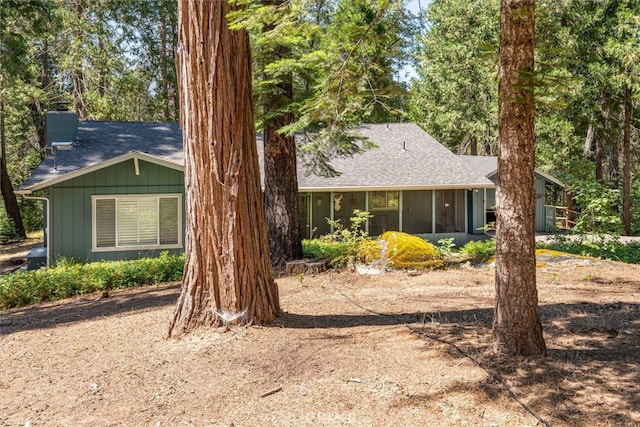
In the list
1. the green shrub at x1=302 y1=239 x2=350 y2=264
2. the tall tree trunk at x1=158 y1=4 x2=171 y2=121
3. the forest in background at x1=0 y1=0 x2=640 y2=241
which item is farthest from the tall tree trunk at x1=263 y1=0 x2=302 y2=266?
the tall tree trunk at x1=158 y1=4 x2=171 y2=121

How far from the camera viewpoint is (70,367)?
466 centimetres

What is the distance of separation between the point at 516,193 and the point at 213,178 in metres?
2.99

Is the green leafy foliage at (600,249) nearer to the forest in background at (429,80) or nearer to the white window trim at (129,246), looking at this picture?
the forest in background at (429,80)

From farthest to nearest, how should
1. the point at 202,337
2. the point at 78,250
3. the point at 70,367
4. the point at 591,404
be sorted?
the point at 78,250 < the point at 202,337 < the point at 70,367 < the point at 591,404

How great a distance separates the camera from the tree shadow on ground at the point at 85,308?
7.10 metres

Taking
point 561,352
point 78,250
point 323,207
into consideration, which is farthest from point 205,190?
point 323,207

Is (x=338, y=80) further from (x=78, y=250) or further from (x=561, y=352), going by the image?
(x=78, y=250)

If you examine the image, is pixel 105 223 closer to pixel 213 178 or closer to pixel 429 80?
pixel 213 178

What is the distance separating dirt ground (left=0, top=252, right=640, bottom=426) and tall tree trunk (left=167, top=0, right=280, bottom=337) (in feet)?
1.03

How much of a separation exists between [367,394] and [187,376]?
162cm

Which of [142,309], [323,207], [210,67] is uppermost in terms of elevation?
[210,67]

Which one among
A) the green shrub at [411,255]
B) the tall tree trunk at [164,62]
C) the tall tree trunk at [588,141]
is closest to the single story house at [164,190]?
the green shrub at [411,255]

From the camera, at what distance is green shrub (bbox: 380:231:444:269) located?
32.0ft

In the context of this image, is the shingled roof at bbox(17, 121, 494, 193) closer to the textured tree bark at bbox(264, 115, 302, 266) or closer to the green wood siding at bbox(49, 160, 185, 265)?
the green wood siding at bbox(49, 160, 185, 265)
